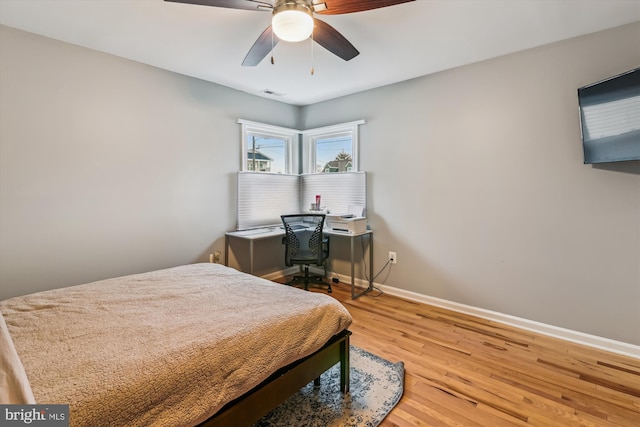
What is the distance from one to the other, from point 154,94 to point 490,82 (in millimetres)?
3160

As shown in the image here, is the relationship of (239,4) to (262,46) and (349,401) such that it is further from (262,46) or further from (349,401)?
→ (349,401)

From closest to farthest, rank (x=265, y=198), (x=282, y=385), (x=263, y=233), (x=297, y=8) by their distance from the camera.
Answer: (x=282, y=385), (x=297, y=8), (x=263, y=233), (x=265, y=198)

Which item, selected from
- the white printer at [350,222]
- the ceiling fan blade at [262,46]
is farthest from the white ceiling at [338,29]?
the white printer at [350,222]

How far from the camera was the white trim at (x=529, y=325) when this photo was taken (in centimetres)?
223

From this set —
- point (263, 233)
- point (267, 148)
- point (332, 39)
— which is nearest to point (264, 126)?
point (267, 148)

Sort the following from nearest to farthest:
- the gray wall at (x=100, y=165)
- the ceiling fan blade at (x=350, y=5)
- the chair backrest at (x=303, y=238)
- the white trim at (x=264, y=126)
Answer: the ceiling fan blade at (x=350, y=5) < the gray wall at (x=100, y=165) < the chair backrest at (x=303, y=238) < the white trim at (x=264, y=126)

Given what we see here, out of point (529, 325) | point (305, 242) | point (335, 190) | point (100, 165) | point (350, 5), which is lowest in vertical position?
point (529, 325)

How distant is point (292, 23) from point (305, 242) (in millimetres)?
2568

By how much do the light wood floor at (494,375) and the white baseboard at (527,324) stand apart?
6 centimetres

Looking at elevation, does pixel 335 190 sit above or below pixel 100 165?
below

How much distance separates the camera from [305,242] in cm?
375

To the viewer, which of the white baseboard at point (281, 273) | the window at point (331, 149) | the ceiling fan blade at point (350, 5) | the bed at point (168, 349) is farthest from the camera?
the white baseboard at point (281, 273)

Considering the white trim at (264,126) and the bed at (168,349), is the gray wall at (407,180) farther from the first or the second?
the bed at (168,349)

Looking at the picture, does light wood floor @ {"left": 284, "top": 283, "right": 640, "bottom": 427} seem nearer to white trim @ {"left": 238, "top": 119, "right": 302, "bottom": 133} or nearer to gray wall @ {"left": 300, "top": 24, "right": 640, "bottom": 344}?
gray wall @ {"left": 300, "top": 24, "right": 640, "bottom": 344}
